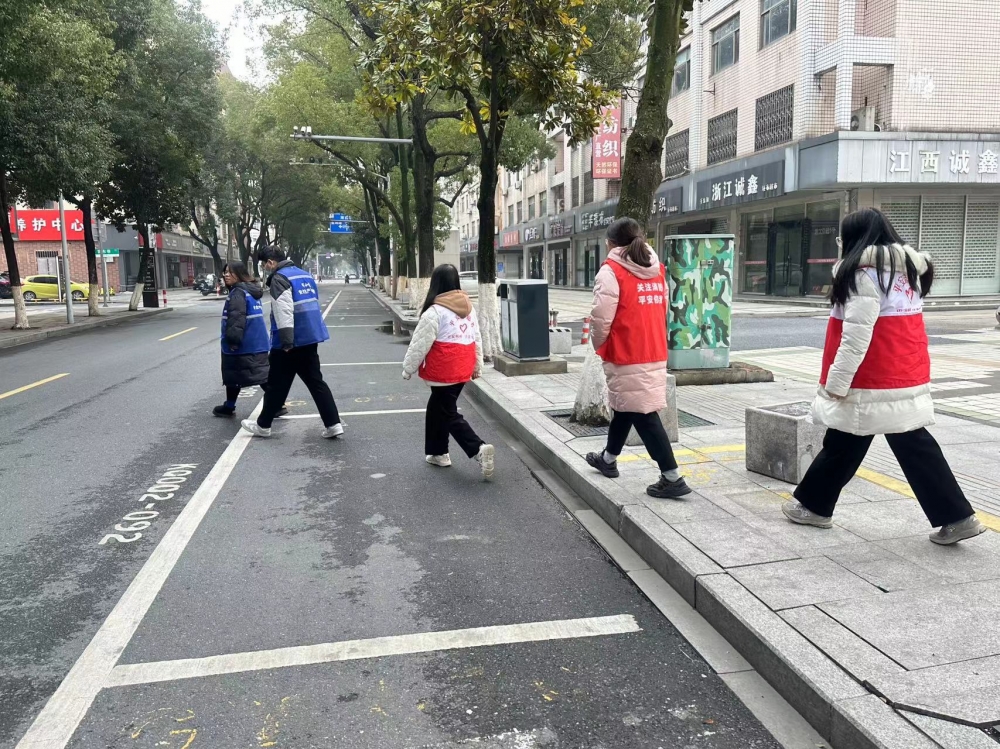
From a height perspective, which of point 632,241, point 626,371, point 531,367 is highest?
point 632,241

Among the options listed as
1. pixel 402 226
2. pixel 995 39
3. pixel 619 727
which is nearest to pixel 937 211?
pixel 995 39

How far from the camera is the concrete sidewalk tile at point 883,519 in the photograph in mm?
4266

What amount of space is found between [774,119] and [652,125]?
800 inches

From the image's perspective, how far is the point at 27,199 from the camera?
2311cm

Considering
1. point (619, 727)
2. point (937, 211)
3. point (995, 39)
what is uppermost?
point (995, 39)

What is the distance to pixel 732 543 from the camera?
4.14 m

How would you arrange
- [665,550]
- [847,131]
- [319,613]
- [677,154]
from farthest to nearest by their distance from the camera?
[677,154]
[847,131]
[665,550]
[319,613]

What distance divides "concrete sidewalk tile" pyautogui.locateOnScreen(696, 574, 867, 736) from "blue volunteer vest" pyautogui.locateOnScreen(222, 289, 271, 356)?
5920 millimetres

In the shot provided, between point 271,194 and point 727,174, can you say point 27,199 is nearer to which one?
point 727,174

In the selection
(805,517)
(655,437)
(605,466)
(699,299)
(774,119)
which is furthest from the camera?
(774,119)

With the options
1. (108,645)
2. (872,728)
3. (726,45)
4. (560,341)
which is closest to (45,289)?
(726,45)

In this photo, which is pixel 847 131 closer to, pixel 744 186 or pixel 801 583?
pixel 744 186

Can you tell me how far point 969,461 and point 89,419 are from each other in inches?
328

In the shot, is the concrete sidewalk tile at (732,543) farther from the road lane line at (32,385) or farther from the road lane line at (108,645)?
the road lane line at (32,385)
